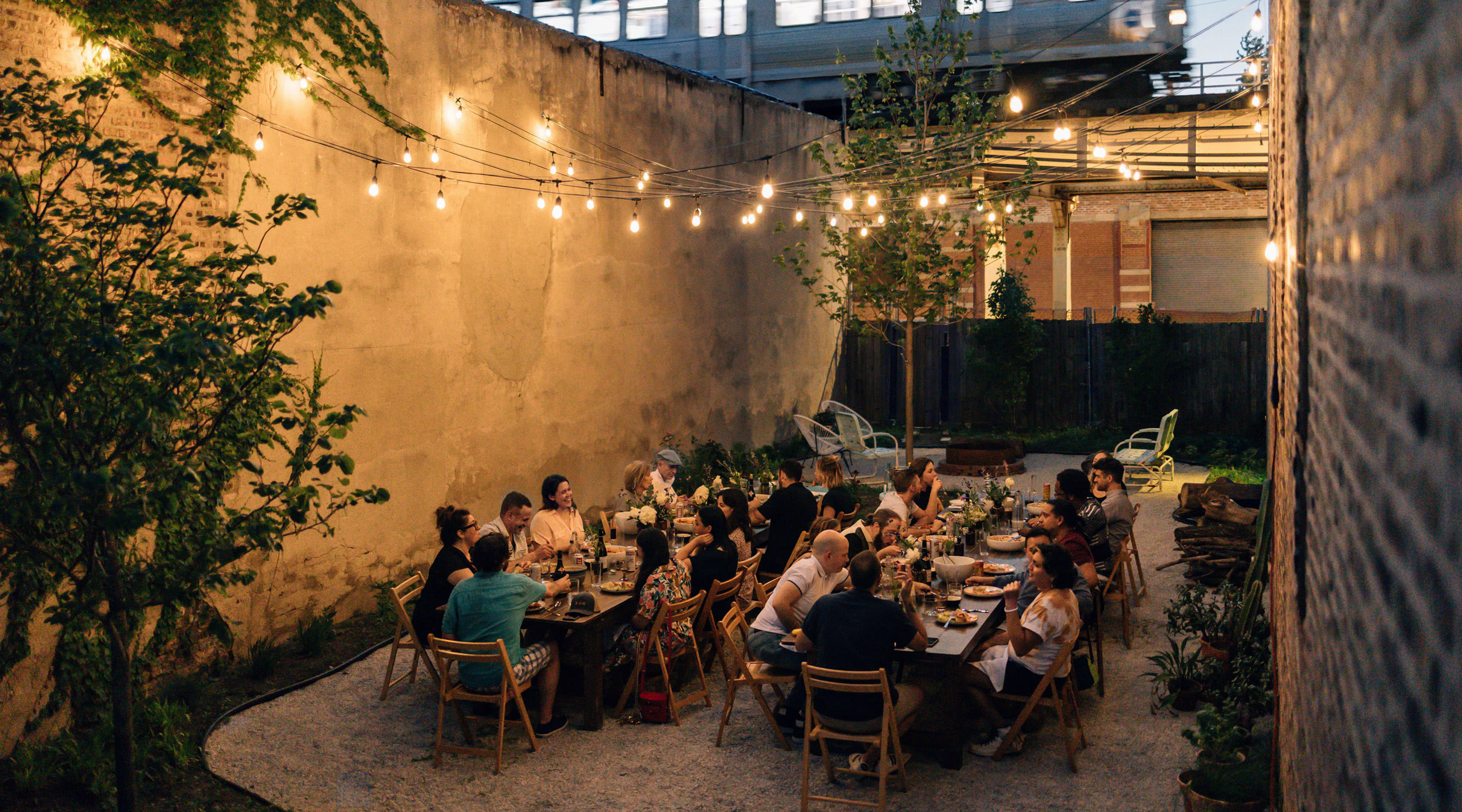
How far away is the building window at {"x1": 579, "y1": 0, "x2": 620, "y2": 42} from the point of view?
23219 millimetres

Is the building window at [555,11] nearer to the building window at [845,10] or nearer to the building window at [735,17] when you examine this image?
the building window at [735,17]

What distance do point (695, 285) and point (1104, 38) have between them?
11.1m

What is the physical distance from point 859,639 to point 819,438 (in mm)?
10382

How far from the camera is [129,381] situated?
440cm

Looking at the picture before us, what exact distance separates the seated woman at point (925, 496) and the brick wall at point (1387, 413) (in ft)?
22.6

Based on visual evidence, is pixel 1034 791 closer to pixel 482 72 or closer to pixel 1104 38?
pixel 482 72

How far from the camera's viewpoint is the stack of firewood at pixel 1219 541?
9.96m

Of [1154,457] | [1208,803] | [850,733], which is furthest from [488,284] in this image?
[1154,457]

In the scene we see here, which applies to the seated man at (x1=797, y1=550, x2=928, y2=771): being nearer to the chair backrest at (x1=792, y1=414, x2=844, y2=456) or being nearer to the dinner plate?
the dinner plate

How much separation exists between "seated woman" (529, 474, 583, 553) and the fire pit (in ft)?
27.3

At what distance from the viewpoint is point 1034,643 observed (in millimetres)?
6316

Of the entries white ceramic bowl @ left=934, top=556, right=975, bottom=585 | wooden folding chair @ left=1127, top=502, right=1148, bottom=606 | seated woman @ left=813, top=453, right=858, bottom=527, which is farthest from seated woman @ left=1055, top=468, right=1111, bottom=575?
seated woman @ left=813, top=453, right=858, bottom=527

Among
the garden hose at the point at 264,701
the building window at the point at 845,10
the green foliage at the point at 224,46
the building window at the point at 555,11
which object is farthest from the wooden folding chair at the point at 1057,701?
the building window at the point at 555,11

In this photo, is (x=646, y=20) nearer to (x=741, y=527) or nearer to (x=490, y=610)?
(x=741, y=527)
